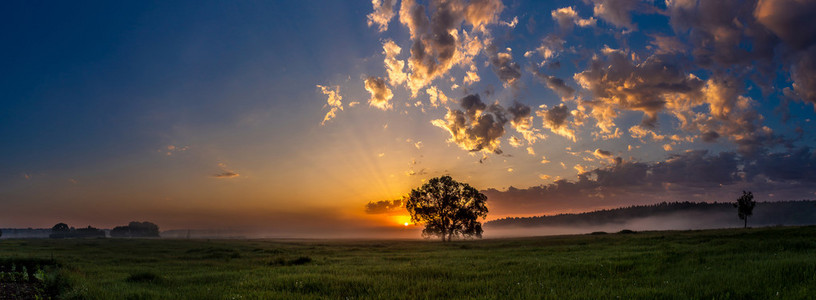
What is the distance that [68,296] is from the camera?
11891 mm

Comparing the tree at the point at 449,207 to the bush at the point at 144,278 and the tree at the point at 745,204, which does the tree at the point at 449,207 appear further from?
the tree at the point at 745,204

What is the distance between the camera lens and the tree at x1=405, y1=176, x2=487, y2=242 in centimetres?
8006

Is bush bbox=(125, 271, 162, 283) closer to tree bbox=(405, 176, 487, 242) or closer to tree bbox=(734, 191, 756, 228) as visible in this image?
tree bbox=(405, 176, 487, 242)

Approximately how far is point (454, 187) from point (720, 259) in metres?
65.7

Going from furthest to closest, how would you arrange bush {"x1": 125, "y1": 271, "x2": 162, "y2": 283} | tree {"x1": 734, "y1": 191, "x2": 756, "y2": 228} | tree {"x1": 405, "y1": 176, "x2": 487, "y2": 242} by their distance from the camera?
tree {"x1": 734, "y1": 191, "x2": 756, "y2": 228}, tree {"x1": 405, "y1": 176, "x2": 487, "y2": 242}, bush {"x1": 125, "y1": 271, "x2": 162, "y2": 283}

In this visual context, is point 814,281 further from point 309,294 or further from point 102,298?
point 102,298

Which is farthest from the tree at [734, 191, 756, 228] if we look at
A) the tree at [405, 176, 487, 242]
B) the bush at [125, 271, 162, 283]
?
the bush at [125, 271, 162, 283]

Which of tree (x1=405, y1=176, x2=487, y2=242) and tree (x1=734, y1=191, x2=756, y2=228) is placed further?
tree (x1=734, y1=191, x2=756, y2=228)

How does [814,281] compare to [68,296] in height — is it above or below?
above

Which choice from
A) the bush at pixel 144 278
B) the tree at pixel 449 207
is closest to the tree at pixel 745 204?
the tree at pixel 449 207

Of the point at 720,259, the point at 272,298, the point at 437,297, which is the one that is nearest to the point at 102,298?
the point at 272,298

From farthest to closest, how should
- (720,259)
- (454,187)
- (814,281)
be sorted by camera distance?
1. (454,187)
2. (720,259)
3. (814,281)

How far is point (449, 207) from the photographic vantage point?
8038cm

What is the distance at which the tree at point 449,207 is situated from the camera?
3152 inches
